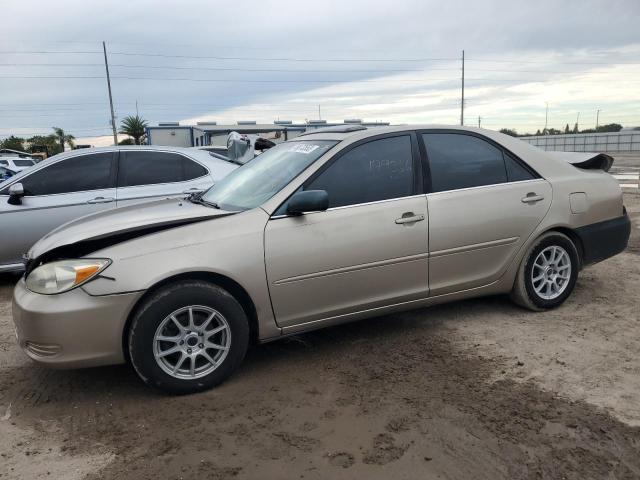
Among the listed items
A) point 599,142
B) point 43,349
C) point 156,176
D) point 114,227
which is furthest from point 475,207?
point 599,142

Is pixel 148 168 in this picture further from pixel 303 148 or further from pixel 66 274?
pixel 66 274

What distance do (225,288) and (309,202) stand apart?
31.1 inches

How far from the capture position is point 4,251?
19.7 ft

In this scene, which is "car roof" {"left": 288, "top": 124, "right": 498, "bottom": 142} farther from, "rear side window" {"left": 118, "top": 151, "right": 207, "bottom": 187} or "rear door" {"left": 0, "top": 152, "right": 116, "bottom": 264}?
"rear door" {"left": 0, "top": 152, "right": 116, "bottom": 264}

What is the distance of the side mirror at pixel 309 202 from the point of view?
11.4 ft

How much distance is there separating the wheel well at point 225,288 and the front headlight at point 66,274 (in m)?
0.32

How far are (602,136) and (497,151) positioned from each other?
5388 cm

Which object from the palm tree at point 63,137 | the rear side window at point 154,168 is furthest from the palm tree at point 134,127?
the rear side window at point 154,168

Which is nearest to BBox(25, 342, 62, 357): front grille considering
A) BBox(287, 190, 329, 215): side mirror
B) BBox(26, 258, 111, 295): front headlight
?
BBox(26, 258, 111, 295): front headlight

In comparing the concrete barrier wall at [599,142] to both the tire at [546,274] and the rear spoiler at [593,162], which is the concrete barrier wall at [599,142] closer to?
the rear spoiler at [593,162]

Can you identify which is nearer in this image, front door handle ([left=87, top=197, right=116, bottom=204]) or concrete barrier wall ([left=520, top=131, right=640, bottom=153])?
front door handle ([left=87, top=197, right=116, bottom=204])

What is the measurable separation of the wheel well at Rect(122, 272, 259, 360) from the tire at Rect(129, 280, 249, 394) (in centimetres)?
3

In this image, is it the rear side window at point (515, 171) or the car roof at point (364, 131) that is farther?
the rear side window at point (515, 171)

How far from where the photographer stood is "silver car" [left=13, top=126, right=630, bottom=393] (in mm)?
3182
